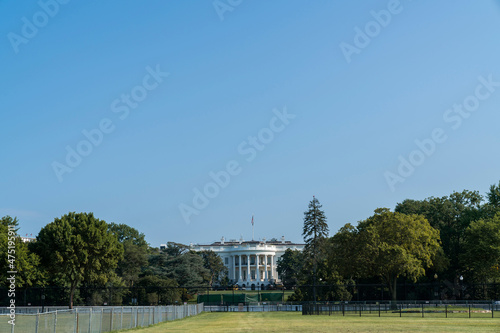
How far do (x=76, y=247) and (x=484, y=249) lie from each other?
50.9 m

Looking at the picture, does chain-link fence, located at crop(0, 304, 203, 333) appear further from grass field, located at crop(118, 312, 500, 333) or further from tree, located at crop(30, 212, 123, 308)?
tree, located at crop(30, 212, 123, 308)

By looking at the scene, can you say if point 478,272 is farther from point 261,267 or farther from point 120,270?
point 261,267

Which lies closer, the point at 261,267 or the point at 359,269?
the point at 359,269

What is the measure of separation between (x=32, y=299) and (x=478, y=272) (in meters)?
56.6

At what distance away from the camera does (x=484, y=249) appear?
68375mm

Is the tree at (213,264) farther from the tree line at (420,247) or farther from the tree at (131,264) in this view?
the tree line at (420,247)

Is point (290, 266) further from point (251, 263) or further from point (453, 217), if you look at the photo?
point (453, 217)

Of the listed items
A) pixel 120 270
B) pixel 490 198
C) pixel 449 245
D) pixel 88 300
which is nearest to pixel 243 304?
pixel 88 300

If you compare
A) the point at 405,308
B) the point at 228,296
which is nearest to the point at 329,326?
the point at 405,308

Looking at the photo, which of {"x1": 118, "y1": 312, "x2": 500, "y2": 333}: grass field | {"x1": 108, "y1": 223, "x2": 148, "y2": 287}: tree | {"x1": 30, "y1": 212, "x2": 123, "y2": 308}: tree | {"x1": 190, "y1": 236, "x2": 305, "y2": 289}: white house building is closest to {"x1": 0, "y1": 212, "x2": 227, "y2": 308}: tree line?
{"x1": 30, "y1": 212, "x2": 123, "y2": 308}: tree

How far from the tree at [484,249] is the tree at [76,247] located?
46.3 metres

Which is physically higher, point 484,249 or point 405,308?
point 484,249

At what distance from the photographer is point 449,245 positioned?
81.0m

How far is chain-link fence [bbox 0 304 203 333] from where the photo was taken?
69.2 ft
